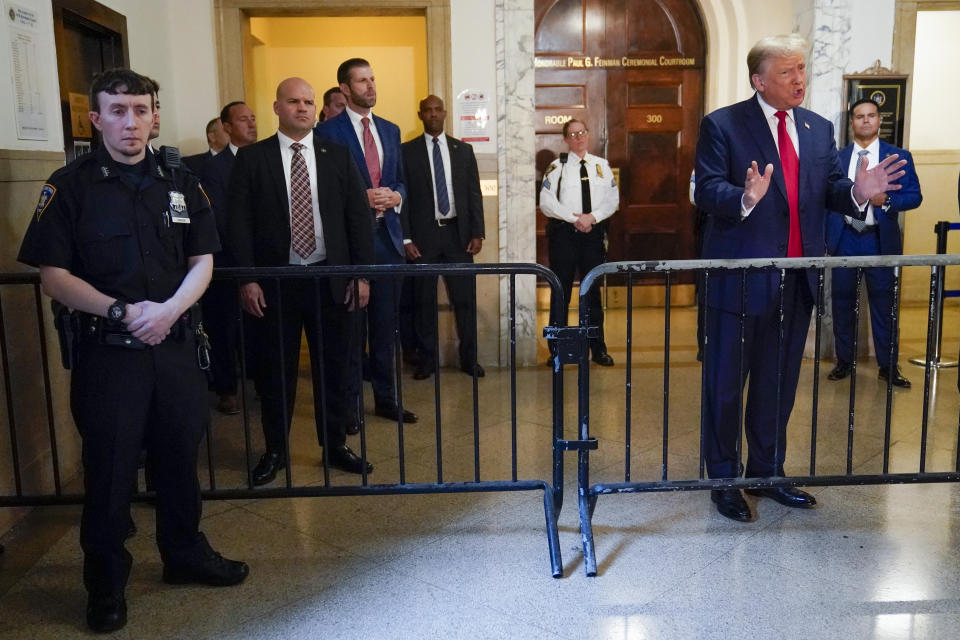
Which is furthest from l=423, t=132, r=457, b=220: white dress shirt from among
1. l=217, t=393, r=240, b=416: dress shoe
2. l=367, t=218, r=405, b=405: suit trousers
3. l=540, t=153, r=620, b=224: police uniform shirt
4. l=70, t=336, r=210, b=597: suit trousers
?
l=70, t=336, r=210, b=597: suit trousers

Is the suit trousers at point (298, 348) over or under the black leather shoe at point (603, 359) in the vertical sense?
over

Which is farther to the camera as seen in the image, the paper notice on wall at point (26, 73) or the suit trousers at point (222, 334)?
the suit trousers at point (222, 334)

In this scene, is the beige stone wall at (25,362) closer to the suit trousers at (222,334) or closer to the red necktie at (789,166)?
the suit trousers at (222,334)

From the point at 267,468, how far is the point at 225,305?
5.17 ft

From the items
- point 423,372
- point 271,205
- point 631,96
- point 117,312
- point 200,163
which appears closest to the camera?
Result: point 117,312

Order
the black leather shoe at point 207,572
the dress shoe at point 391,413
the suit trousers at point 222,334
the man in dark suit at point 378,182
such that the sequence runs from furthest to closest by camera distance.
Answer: the suit trousers at point 222,334 < the dress shoe at point 391,413 < the man in dark suit at point 378,182 < the black leather shoe at point 207,572

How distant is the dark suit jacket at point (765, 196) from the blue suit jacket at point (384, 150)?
2119mm

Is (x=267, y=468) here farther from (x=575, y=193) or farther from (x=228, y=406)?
(x=575, y=193)

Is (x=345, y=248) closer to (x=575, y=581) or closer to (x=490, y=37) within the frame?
(x=575, y=581)

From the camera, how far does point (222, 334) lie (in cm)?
540

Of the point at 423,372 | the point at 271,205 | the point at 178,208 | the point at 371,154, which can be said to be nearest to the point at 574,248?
the point at 423,372

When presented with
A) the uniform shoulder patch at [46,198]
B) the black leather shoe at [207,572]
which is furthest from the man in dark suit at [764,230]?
the uniform shoulder patch at [46,198]

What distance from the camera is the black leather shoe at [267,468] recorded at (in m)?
4.12

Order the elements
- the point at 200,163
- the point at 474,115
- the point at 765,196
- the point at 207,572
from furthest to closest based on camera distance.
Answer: the point at 474,115, the point at 200,163, the point at 765,196, the point at 207,572
